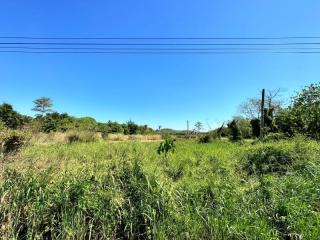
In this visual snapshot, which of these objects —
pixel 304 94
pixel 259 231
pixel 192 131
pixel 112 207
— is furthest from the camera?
pixel 192 131

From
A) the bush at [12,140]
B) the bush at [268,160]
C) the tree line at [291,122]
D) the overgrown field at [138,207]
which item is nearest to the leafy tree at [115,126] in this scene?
the tree line at [291,122]

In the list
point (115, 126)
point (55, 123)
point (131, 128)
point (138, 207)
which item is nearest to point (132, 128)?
point (131, 128)

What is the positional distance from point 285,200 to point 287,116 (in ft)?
57.8

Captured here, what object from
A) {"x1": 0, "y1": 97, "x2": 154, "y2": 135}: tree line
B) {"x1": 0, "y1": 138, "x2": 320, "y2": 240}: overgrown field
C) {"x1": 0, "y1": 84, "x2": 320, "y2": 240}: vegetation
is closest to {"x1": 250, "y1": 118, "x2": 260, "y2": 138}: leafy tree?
{"x1": 0, "y1": 97, "x2": 154, "y2": 135}: tree line

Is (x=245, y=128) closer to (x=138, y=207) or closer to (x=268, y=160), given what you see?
(x=268, y=160)

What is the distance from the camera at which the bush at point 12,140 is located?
1129 centimetres

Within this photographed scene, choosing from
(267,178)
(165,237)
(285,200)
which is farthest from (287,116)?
(165,237)

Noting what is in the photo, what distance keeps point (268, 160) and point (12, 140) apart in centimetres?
865

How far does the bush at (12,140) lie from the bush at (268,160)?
7675mm

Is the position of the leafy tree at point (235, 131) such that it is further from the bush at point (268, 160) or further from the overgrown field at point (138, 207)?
the overgrown field at point (138, 207)

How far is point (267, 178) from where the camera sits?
236 inches

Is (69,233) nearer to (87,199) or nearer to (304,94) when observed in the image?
(87,199)

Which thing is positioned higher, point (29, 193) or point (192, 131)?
point (192, 131)

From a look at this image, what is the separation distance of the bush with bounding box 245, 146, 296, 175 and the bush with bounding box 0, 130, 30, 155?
7675mm
